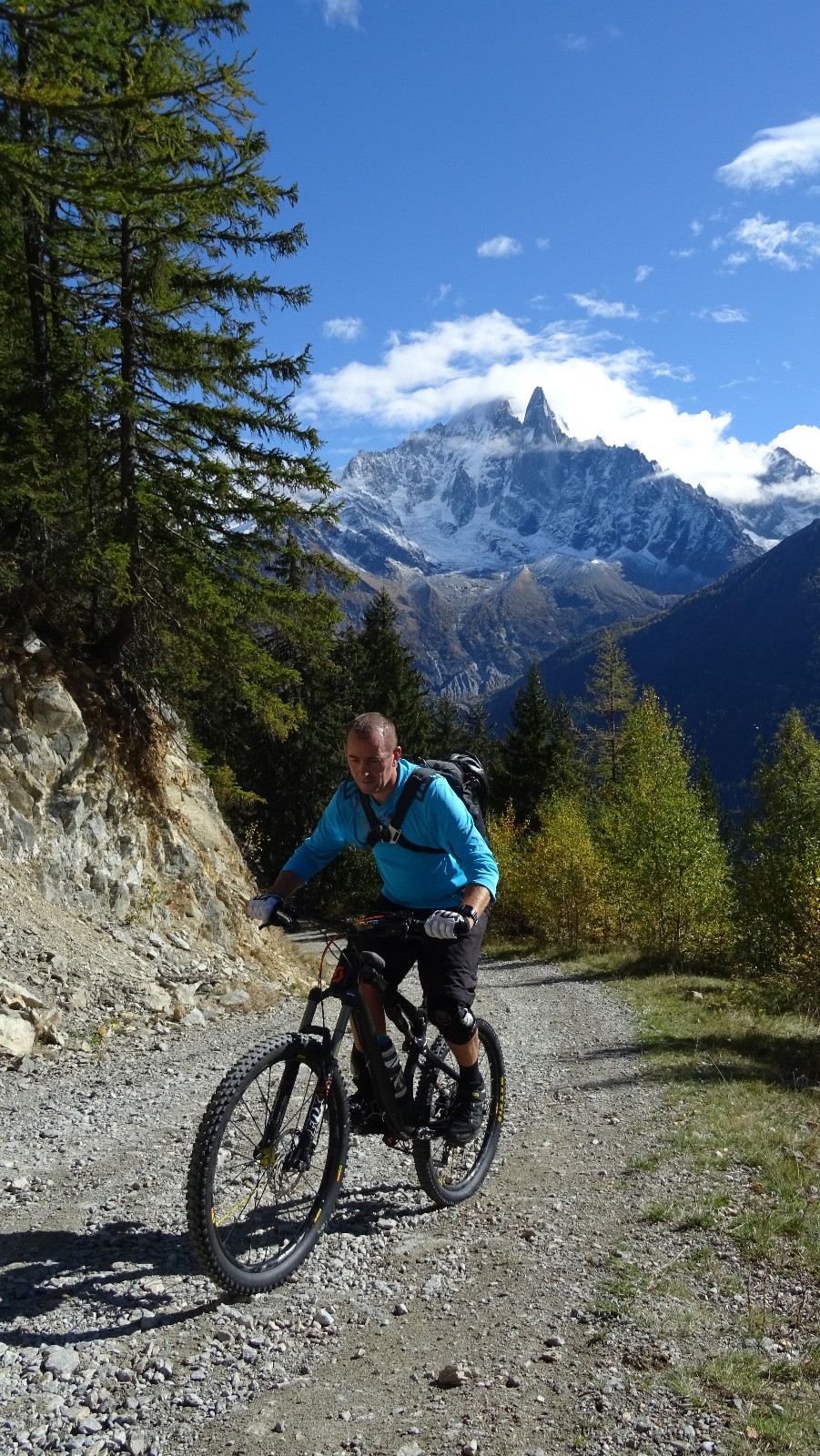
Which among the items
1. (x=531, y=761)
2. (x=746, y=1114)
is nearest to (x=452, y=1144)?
(x=746, y=1114)

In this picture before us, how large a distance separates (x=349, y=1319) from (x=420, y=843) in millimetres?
2255

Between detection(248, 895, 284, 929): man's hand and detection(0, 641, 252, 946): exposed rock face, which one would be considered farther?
detection(0, 641, 252, 946): exposed rock face

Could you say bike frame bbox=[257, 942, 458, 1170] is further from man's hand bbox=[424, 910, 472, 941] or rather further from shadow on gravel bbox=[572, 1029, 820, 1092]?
shadow on gravel bbox=[572, 1029, 820, 1092]

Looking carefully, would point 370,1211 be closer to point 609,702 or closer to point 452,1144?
point 452,1144

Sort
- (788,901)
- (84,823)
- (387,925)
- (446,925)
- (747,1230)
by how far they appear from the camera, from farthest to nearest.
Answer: (788,901) < (84,823) < (747,1230) < (387,925) < (446,925)

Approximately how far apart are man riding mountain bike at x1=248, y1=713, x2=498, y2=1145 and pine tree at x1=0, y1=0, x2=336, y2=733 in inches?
346

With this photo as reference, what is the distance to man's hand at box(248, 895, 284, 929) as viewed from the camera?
4.73 meters

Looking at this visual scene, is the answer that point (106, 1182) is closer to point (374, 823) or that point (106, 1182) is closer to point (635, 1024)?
point (374, 823)

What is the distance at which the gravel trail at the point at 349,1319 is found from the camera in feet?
10.5

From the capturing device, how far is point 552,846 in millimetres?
33938

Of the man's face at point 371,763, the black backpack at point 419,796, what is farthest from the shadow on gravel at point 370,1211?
the man's face at point 371,763

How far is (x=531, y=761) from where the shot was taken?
4978 cm

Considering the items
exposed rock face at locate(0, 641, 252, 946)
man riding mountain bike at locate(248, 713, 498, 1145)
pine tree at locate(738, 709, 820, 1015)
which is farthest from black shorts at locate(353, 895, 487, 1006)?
pine tree at locate(738, 709, 820, 1015)

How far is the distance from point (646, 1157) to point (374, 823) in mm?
3374
